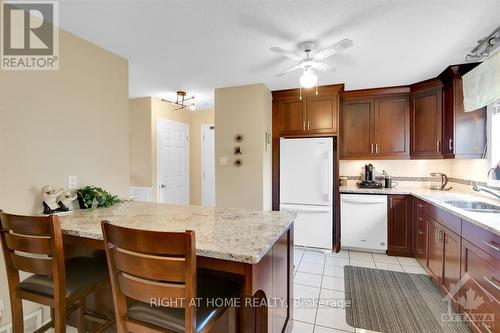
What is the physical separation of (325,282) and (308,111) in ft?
7.62

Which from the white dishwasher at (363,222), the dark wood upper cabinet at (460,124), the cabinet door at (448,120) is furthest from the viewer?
the white dishwasher at (363,222)

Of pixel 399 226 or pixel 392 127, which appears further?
pixel 392 127

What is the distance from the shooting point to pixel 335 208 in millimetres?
3604

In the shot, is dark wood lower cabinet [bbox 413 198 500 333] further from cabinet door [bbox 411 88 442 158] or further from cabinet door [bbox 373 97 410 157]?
cabinet door [bbox 373 97 410 157]

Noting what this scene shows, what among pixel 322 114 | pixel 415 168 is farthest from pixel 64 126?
pixel 415 168

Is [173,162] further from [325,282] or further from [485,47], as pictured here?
[485,47]

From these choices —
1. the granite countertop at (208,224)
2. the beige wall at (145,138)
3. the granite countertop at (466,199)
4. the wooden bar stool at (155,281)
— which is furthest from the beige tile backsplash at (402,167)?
the wooden bar stool at (155,281)

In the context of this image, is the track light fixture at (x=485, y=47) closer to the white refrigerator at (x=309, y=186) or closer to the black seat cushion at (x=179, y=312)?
the white refrigerator at (x=309, y=186)

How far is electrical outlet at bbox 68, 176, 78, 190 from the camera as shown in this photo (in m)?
2.07

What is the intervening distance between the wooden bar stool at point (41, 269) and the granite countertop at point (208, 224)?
17 cm

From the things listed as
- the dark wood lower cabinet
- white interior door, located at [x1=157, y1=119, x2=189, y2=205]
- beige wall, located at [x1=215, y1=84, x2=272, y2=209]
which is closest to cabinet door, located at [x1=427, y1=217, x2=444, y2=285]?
the dark wood lower cabinet

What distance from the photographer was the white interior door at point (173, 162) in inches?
172

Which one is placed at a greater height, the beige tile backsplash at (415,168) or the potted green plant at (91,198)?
the beige tile backsplash at (415,168)

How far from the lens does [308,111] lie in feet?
12.0
